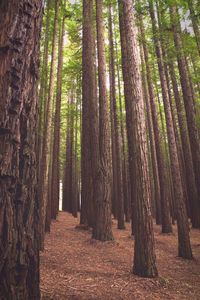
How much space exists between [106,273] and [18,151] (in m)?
4.31

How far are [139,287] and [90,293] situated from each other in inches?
42.2

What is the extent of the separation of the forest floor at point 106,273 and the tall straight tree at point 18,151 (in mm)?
1807

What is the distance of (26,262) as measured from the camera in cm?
205

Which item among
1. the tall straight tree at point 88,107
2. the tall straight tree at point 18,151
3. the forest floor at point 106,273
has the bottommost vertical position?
the forest floor at point 106,273

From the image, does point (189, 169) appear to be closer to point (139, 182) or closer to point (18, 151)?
point (139, 182)

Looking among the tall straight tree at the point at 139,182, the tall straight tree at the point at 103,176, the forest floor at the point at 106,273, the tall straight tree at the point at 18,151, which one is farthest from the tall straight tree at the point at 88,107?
the tall straight tree at the point at 18,151

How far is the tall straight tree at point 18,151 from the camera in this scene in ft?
6.42

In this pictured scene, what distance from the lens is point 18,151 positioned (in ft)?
7.04

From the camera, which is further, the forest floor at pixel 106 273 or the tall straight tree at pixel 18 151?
the forest floor at pixel 106 273

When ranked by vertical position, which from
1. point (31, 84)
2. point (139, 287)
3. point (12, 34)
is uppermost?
point (12, 34)

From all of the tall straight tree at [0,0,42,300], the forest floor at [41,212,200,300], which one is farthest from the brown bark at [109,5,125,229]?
the tall straight tree at [0,0,42,300]

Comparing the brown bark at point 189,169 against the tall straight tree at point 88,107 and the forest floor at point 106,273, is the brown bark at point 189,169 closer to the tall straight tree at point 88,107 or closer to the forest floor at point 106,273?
the forest floor at point 106,273

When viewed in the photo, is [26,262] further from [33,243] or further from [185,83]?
[185,83]

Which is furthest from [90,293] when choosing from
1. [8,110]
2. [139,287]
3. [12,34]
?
[12,34]
